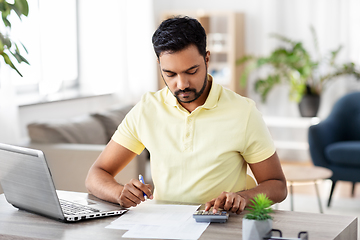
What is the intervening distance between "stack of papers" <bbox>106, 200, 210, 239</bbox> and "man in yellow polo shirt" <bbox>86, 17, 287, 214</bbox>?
0.19 ft

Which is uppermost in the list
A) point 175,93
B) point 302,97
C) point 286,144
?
point 175,93

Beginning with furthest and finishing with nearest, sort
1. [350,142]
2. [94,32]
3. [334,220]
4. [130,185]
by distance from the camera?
1. [94,32]
2. [350,142]
3. [130,185]
4. [334,220]

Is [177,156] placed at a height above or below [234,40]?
below

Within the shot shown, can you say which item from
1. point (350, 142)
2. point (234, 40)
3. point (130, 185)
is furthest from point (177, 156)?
point (234, 40)

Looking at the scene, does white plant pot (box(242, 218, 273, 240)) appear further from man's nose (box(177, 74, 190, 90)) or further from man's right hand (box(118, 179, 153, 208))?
man's nose (box(177, 74, 190, 90))

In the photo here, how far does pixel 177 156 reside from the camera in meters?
1.61

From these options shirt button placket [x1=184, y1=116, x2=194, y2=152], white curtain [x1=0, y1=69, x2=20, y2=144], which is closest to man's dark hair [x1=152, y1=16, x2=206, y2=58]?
shirt button placket [x1=184, y1=116, x2=194, y2=152]

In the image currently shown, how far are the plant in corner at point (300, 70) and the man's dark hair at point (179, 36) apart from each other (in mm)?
3769

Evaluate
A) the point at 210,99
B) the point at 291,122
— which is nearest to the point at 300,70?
the point at 291,122

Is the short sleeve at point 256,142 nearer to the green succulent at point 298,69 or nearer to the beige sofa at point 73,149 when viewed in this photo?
the beige sofa at point 73,149

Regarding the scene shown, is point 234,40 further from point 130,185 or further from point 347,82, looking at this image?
point 130,185

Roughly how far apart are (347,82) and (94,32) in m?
2.82

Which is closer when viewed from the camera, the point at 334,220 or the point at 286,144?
the point at 334,220

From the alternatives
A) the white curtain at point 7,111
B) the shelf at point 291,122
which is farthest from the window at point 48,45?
the shelf at point 291,122
